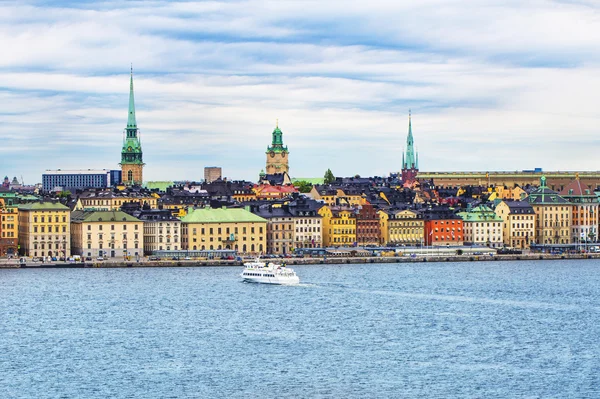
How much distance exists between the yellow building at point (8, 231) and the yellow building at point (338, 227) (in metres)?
18.0

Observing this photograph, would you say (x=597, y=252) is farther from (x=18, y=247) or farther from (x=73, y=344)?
(x=73, y=344)

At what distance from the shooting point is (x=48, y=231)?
79.1 metres

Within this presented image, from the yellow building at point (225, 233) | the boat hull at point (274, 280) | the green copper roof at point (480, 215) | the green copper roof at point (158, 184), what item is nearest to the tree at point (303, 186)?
the green copper roof at point (158, 184)

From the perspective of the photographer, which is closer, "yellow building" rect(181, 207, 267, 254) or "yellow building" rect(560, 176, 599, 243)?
"yellow building" rect(181, 207, 267, 254)

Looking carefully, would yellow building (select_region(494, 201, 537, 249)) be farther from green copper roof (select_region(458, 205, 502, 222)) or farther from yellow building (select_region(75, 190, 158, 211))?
yellow building (select_region(75, 190, 158, 211))

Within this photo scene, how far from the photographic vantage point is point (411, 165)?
152625mm

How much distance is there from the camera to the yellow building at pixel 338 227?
8750 cm

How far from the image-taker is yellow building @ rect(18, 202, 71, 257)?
78.9m

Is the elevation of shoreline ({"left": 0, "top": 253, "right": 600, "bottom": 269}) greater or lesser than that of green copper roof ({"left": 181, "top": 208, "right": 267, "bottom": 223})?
lesser

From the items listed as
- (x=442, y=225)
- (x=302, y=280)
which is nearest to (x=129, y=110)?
(x=442, y=225)

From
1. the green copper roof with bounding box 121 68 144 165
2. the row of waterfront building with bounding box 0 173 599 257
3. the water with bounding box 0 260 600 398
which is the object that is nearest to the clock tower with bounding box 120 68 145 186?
the green copper roof with bounding box 121 68 144 165

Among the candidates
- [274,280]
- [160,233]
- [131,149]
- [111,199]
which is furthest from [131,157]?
[274,280]

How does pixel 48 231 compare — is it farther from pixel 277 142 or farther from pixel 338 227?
pixel 277 142

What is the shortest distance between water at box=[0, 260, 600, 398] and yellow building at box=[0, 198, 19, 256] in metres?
14.5
